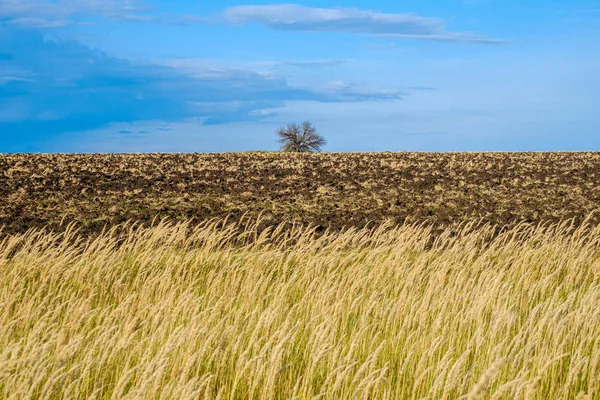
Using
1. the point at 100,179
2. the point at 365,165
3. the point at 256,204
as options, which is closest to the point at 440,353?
the point at 256,204

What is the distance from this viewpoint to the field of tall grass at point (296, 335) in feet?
13.9

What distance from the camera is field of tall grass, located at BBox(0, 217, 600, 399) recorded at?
4.24m

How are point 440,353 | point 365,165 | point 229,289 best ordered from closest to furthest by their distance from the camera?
point 440,353 → point 229,289 → point 365,165

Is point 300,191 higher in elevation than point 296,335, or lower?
higher

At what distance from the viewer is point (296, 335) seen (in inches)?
228

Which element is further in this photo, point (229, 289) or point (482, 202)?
point (482, 202)

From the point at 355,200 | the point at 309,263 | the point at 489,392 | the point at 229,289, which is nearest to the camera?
the point at 489,392

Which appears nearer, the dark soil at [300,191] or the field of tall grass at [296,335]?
the field of tall grass at [296,335]

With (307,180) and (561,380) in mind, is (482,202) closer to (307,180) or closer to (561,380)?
(307,180)

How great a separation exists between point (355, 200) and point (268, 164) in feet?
41.2

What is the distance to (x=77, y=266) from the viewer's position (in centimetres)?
848

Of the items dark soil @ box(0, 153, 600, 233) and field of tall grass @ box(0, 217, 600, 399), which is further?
dark soil @ box(0, 153, 600, 233)

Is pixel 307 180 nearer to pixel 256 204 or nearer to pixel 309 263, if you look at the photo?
pixel 256 204

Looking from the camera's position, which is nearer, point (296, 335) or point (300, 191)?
point (296, 335)
